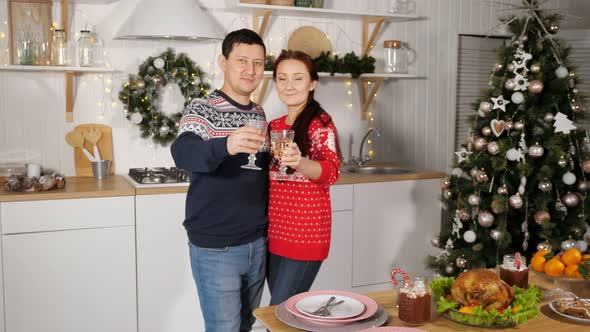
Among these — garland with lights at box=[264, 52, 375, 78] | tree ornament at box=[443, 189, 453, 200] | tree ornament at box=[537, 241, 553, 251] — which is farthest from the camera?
garland with lights at box=[264, 52, 375, 78]

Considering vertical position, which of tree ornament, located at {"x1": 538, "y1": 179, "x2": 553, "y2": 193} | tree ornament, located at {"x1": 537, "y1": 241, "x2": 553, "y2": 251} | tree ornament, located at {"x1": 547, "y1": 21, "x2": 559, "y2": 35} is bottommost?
tree ornament, located at {"x1": 537, "y1": 241, "x2": 553, "y2": 251}

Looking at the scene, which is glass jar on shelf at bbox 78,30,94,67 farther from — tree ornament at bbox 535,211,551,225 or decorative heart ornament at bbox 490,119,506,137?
tree ornament at bbox 535,211,551,225

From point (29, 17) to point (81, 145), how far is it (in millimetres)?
723

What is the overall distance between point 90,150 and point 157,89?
20.2 inches

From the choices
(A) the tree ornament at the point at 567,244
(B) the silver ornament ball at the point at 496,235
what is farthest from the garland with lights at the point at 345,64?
(A) the tree ornament at the point at 567,244

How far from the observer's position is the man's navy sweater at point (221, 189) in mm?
1980

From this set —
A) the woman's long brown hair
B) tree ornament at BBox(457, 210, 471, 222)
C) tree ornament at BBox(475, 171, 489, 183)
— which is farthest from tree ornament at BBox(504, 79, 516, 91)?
the woman's long brown hair

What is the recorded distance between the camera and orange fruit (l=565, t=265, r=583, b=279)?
5.38 feet

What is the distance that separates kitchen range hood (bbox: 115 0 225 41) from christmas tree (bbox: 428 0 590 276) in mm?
1458

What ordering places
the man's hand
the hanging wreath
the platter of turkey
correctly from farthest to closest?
1. the hanging wreath
2. the man's hand
3. the platter of turkey

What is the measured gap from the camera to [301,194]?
6.73 feet

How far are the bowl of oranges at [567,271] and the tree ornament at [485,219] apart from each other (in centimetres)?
149

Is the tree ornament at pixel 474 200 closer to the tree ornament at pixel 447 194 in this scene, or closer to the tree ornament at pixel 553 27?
the tree ornament at pixel 447 194

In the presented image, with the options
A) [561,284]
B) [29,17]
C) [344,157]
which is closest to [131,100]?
[29,17]
